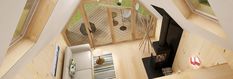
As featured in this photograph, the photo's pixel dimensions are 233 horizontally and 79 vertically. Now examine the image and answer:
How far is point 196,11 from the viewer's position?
8.72 ft

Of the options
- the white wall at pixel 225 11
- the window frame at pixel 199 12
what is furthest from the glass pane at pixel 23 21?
the window frame at pixel 199 12

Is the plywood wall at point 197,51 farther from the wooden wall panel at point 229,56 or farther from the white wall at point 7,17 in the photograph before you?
the white wall at point 7,17

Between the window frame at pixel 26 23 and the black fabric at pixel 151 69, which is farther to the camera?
the black fabric at pixel 151 69

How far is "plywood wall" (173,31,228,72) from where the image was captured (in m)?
3.00

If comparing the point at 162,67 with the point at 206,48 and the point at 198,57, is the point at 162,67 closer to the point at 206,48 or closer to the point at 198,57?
the point at 198,57

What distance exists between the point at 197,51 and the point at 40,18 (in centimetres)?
257

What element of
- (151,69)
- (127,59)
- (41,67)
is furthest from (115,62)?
(41,67)

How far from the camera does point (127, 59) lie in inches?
219

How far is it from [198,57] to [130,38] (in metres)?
2.73

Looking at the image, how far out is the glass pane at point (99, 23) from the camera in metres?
5.09

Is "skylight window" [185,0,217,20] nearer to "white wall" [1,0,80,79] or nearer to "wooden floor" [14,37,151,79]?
"white wall" [1,0,80,79]

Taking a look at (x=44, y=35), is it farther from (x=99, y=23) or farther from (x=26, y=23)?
(x=99, y=23)

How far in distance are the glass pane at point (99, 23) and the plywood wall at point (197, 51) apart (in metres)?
1.99

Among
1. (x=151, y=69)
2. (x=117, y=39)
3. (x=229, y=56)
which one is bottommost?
(x=151, y=69)
